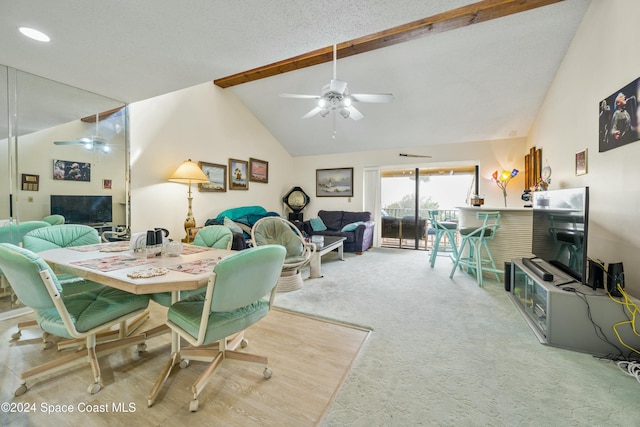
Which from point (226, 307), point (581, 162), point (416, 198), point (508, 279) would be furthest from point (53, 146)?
point (416, 198)

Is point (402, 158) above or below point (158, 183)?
above

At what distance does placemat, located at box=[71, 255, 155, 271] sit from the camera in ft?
5.22

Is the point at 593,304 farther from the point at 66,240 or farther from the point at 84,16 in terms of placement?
the point at 66,240

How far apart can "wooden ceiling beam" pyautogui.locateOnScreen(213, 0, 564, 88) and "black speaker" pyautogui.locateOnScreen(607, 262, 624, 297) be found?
2772 mm

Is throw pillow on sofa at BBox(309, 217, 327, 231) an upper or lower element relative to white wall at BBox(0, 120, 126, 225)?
lower

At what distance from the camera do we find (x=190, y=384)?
1577 millimetres

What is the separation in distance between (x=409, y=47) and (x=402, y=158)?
2.64 metres

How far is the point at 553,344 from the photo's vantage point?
6.44 feet

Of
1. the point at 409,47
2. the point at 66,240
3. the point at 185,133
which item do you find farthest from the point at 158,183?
the point at 409,47

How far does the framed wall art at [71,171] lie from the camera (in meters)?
2.88

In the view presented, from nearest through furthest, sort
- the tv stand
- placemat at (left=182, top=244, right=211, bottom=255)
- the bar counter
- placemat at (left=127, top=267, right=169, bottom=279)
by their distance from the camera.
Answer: placemat at (left=127, top=267, right=169, bottom=279)
placemat at (left=182, top=244, right=211, bottom=255)
the tv stand
the bar counter

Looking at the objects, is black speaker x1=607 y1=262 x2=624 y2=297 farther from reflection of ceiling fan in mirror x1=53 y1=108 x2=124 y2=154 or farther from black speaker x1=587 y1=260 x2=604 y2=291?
reflection of ceiling fan in mirror x1=53 y1=108 x2=124 y2=154

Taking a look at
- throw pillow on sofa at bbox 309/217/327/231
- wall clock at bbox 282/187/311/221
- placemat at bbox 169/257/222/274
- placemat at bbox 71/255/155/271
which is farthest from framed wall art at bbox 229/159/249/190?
placemat at bbox 169/257/222/274

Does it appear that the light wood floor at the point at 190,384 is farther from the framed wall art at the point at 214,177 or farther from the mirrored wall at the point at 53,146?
the framed wall art at the point at 214,177
